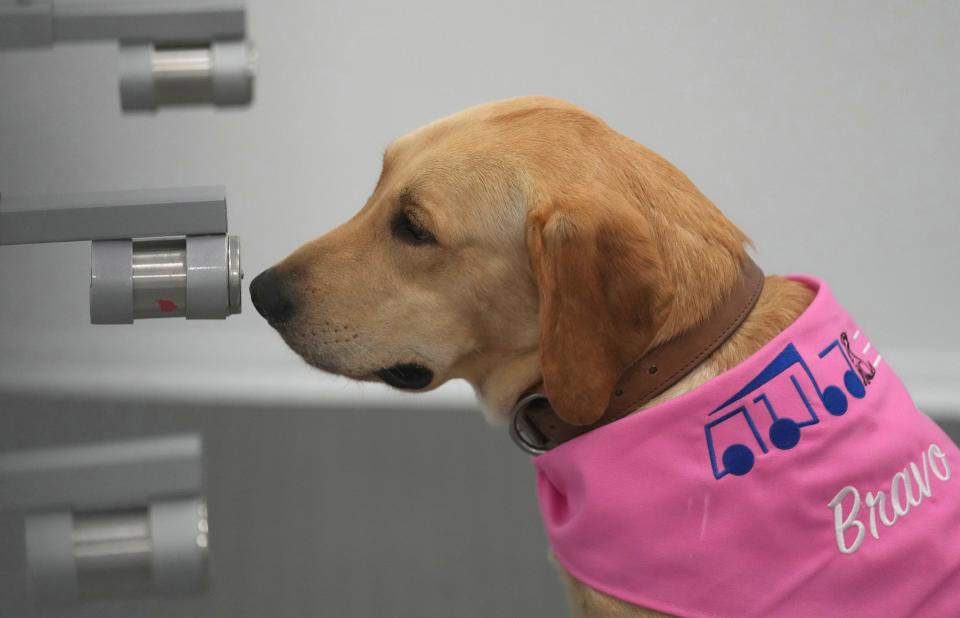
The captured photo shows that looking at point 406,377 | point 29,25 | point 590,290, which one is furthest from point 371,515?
point 29,25

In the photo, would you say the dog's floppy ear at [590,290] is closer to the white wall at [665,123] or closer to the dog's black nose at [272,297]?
the dog's black nose at [272,297]

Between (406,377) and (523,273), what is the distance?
0.66 ft

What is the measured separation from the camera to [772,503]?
1.05m

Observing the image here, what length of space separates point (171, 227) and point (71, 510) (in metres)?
0.20

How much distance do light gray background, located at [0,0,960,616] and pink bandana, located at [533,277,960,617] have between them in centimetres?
82

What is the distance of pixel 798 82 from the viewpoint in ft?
7.20

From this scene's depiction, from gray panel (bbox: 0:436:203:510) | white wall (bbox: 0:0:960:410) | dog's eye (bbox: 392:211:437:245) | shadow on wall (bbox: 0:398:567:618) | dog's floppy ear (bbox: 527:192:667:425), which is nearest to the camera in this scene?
gray panel (bbox: 0:436:203:510)

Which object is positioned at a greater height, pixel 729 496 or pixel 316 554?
pixel 729 496

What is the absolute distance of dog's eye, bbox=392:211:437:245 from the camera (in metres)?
1.14

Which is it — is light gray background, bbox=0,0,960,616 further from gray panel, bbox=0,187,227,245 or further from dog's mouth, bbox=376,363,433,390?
gray panel, bbox=0,187,227,245

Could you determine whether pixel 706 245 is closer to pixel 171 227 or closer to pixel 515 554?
pixel 171 227

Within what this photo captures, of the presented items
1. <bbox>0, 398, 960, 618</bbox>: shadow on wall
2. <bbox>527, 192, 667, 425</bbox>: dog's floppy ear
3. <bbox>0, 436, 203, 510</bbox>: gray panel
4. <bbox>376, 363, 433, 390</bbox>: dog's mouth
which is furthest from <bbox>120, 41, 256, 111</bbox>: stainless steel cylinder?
<bbox>0, 398, 960, 618</bbox>: shadow on wall

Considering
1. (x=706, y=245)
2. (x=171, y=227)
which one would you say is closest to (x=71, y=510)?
(x=171, y=227)

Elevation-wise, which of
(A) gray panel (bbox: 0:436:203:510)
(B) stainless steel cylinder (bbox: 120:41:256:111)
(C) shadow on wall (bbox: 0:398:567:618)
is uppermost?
(B) stainless steel cylinder (bbox: 120:41:256:111)
